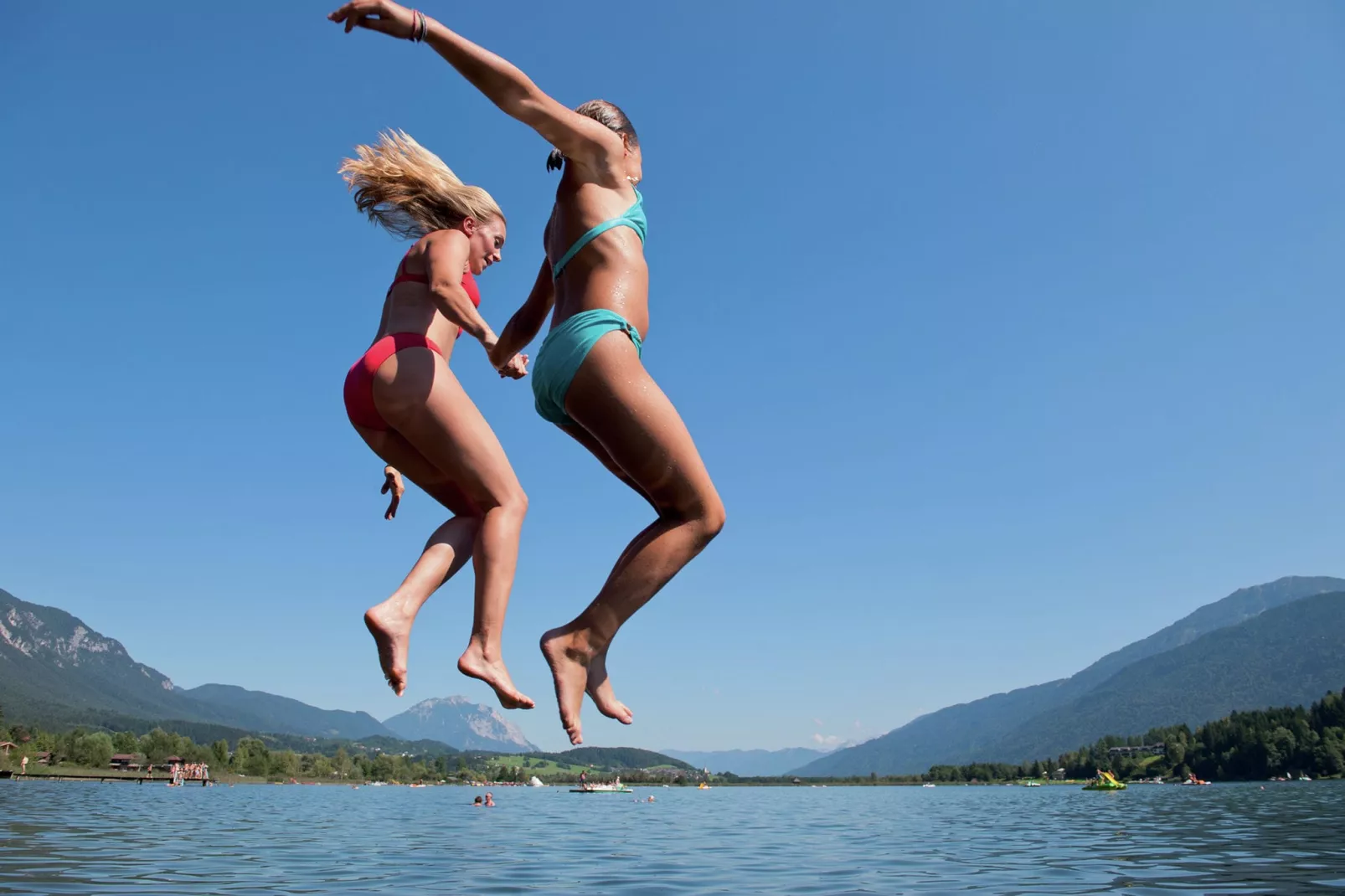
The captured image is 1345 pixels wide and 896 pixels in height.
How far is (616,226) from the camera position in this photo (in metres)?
4.05

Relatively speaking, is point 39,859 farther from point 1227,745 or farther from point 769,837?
point 1227,745

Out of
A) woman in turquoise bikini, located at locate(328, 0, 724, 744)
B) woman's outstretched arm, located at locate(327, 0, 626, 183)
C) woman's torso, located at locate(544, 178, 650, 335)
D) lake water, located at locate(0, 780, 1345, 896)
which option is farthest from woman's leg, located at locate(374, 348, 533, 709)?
lake water, located at locate(0, 780, 1345, 896)

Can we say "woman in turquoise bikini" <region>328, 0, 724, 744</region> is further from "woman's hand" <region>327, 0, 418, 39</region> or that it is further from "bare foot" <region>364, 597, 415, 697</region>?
"bare foot" <region>364, 597, 415, 697</region>

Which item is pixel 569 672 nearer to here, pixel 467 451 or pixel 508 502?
pixel 508 502

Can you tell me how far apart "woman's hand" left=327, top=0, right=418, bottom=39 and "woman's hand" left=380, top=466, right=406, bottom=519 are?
216cm

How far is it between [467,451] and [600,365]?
0.87m

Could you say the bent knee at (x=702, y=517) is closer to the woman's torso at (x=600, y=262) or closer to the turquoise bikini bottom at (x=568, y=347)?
the turquoise bikini bottom at (x=568, y=347)

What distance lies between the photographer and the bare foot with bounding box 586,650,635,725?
3.82 metres

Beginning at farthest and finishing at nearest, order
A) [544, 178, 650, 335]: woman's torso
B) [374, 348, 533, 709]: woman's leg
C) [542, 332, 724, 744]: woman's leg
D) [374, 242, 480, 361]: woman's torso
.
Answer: [374, 242, 480, 361]: woman's torso, [374, 348, 533, 709]: woman's leg, [544, 178, 650, 335]: woman's torso, [542, 332, 724, 744]: woman's leg

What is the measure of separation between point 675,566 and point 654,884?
10486 millimetres

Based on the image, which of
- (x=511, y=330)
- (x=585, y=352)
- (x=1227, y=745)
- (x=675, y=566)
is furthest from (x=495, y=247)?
(x=1227, y=745)

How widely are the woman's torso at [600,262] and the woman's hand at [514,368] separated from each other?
0.69 meters

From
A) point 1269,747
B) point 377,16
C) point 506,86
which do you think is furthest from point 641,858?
point 1269,747

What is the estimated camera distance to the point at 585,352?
3668 millimetres
